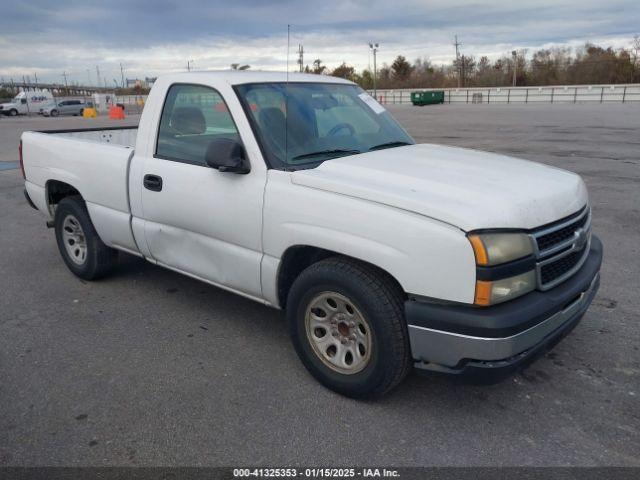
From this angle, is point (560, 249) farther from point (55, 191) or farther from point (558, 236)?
point (55, 191)

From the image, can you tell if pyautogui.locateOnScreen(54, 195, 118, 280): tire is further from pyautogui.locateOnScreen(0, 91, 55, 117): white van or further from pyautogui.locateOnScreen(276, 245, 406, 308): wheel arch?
pyautogui.locateOnScreen(0, 91, 55, 117): white van

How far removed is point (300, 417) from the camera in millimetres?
3090

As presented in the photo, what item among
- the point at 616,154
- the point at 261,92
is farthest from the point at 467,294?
the point at 616,154

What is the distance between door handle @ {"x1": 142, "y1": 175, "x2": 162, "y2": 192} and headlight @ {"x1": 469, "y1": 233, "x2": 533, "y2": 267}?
242cm

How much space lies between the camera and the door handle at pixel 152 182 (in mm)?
4070

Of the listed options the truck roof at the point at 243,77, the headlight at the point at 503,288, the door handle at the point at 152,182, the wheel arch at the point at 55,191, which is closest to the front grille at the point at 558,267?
the headlight at the point at 503,288

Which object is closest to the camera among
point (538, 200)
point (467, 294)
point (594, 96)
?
point (467, 294)

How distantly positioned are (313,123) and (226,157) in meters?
0.76

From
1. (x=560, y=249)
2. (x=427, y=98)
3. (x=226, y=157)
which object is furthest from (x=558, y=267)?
(x=427, y=98)

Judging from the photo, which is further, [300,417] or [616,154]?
[616,154]

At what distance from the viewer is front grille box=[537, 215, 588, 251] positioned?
2.86m

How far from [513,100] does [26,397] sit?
2445 inches

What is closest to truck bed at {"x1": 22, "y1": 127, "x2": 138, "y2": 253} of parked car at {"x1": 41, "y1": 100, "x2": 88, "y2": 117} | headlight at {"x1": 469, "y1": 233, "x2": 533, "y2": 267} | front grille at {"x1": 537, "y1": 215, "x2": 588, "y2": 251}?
headlight at {"x1": 469, "y1": 233, "x2": 533, "y2": 267}

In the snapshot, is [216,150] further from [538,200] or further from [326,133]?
[538,200]
